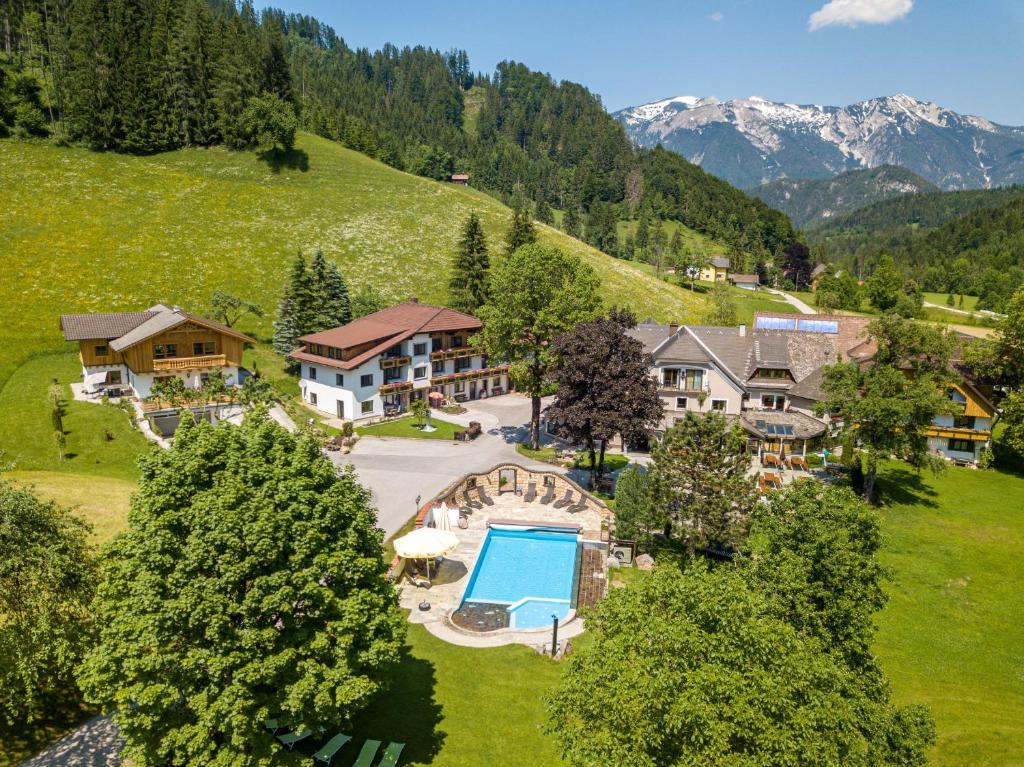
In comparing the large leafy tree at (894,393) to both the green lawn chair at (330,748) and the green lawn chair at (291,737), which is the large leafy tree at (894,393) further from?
the green lawn chair at (291,737)

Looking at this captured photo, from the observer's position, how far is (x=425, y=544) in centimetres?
2778

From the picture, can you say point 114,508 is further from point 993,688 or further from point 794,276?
point 794,276

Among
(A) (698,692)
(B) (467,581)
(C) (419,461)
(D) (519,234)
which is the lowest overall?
(B) (467,581)

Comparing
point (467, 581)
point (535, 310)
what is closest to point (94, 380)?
point (535, 310)

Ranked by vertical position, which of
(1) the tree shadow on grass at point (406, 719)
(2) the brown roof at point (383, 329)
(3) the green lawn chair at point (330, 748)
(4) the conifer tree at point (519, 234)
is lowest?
(1) the tree shadow on grass at point (406, 719)

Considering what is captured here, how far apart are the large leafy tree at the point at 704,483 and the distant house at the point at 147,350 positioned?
3865cm

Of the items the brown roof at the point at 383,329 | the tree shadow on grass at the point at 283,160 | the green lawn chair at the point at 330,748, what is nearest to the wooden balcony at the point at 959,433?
the brown roof at the point at 383,329

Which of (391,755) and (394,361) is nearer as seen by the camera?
(391,755)

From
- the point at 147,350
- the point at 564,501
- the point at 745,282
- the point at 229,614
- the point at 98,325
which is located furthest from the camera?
the point at 745,282

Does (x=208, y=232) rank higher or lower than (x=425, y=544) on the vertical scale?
Result: higher

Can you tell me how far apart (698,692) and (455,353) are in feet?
164

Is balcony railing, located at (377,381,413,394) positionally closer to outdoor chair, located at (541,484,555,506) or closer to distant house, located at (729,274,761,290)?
outdoor chair, located at (541,484,555,506)

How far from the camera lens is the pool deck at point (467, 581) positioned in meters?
24.0

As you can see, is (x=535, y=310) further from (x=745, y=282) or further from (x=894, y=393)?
(x=745, y=282)
